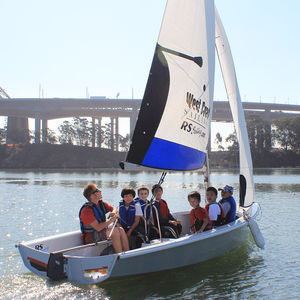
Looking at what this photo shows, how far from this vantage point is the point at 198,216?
7953mm

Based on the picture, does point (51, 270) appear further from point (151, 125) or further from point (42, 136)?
point (42, 136)

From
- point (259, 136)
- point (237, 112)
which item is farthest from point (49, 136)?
point (237, 112)

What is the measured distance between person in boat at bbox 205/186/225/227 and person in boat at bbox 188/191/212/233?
219 millimetres

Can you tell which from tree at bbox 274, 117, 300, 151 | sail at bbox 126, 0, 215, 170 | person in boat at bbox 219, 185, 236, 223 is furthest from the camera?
tree at bbox 274, 117, 300, 151

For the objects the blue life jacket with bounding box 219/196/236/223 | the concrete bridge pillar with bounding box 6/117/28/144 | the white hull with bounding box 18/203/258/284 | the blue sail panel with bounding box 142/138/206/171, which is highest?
the concrete bridge pillar with bounding box 6/117/28/144

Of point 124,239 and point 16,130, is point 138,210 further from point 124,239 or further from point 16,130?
point 16,130

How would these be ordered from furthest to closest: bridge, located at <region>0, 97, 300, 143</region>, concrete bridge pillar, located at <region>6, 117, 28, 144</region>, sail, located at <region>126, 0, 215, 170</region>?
concrete bridge pillar, located at <region>6, 117, 28, 144</region>, bridge, located at <region>0, 97, 300, 143</region>, sail, located at <region>126, 0, 215, 170</region>

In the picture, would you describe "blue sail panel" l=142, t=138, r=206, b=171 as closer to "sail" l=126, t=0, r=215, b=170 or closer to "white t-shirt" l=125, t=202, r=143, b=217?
"sail" l=126, t=0, r=215, b=170

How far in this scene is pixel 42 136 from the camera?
97.5m

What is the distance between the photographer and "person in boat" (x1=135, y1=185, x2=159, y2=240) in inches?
299

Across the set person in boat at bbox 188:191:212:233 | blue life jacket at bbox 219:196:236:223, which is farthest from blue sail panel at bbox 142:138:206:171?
blue life jacket at bbox 219:196:236:223

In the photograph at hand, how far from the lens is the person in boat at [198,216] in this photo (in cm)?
785

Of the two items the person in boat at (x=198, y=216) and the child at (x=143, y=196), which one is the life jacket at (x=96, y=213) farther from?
the person in boat at (x=198, y=216)

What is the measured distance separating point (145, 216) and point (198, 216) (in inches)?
41.7
